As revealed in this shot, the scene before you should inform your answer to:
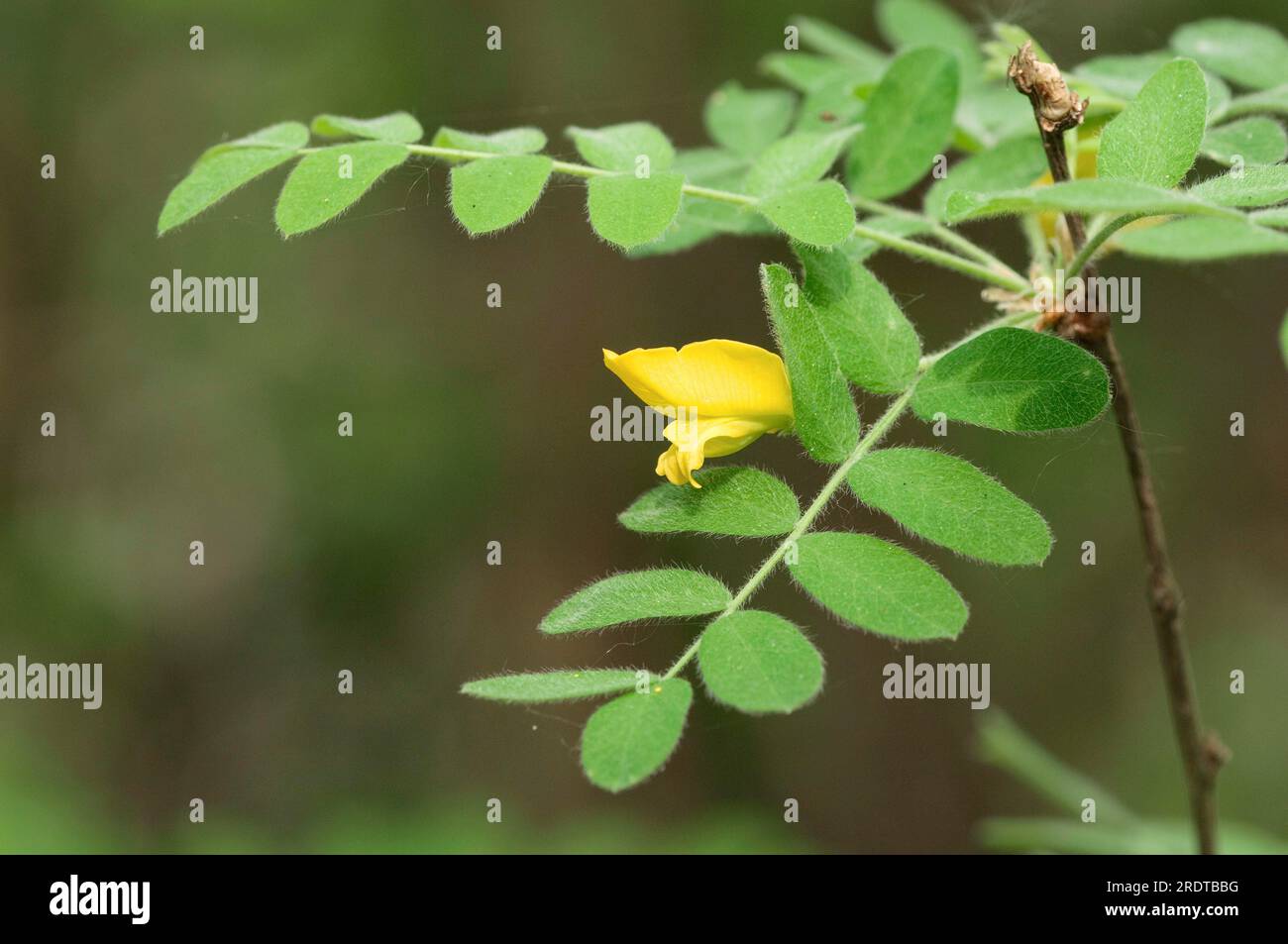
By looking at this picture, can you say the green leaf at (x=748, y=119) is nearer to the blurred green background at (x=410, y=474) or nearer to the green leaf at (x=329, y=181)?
the green leaf at (x=329, y=181)

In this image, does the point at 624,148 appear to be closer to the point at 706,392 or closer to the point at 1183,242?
the point at 706,392

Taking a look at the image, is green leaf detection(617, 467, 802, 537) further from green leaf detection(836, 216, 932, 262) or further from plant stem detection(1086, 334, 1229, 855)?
plant stem detection(1086, 334, 1229, 855)

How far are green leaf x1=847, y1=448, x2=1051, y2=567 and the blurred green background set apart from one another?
9.67 feet

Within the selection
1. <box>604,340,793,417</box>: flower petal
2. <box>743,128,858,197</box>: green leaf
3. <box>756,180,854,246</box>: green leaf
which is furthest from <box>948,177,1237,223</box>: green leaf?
<box>743,128,858,197</box>: green leaf

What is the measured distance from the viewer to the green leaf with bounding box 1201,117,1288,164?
136 centimetres

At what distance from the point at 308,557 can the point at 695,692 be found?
11.9 feet

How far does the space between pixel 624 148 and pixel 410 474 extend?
317cm

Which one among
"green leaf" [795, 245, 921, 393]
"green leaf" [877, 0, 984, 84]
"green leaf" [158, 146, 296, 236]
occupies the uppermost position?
"green leaf" [877, 0, 984, 84]

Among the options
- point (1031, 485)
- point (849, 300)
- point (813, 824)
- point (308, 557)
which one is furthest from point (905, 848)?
point (849, 300)

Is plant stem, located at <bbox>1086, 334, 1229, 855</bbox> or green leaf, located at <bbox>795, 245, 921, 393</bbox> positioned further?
plant stem, located at <bbox>1086, 334, 1229, 855</bbox>

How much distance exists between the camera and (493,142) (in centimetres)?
134

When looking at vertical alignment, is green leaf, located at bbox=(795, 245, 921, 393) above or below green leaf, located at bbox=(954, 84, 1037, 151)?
below

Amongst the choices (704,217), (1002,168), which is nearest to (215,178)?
(704,217)

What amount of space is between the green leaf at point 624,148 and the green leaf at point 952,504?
1.43ft
